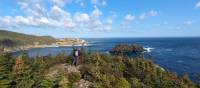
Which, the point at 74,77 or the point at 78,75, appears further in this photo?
the point at 78,75

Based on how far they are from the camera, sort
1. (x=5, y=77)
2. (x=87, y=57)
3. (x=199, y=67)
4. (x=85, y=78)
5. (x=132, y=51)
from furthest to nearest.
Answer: (x=132, y=51), (x=199, y=67), (x=87, y=57), (x=85, y=78), (x=5, y=77)

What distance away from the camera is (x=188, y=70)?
8394 cm

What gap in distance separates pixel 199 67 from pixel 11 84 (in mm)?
76619

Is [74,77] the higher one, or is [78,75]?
[78,75]

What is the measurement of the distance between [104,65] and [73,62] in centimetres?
563

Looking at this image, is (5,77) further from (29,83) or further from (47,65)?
(47,65)

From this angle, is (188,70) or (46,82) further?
(188,70)

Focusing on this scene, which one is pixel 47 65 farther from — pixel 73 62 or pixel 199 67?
pixel 199 67

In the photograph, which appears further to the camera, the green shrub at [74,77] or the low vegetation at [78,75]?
the green shrub at [74,77]

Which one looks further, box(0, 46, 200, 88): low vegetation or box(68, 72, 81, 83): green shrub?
box(68, 72, 81, 83): green shrub

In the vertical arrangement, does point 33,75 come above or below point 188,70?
above

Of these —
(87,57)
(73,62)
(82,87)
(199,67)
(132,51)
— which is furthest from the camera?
(132,51)

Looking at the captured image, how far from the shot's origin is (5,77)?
1191 inches

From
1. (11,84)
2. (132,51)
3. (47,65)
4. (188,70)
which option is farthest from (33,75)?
(132,51)
